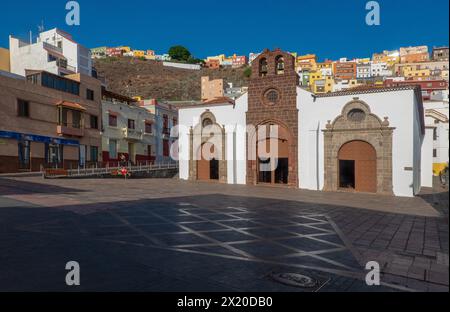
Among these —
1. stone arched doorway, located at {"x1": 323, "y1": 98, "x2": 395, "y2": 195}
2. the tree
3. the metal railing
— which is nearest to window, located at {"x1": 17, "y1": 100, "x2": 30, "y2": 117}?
the metal railing

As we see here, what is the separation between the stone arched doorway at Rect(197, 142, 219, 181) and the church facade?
92 mm

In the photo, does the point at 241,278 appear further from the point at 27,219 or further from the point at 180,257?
the point at 27,219

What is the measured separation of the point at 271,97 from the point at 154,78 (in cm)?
9879

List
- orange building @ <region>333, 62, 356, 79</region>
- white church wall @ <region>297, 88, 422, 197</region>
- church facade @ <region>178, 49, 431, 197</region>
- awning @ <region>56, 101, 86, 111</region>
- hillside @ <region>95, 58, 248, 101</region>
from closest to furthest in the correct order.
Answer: white church wall @ <region>297, 88, 422, 197</region>, church facade @ <region>178, 49, 431, 197</region>, awning @ <region>56, 101, 86, 111</region>, hillside @ <region>95, 58, 248, 101</region>, orange building @ <region>333, 62, 356, 79</region>

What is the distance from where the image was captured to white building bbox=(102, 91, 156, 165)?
39.0 metres

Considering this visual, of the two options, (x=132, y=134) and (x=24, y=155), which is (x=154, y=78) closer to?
(x=132, y=134)

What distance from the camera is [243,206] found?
531 inches

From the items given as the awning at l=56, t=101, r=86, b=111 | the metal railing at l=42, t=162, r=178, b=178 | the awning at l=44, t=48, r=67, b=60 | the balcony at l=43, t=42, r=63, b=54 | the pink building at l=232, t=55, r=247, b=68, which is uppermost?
the pink building at l=232, t=55, r=247, b=68

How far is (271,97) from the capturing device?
84.4 feet

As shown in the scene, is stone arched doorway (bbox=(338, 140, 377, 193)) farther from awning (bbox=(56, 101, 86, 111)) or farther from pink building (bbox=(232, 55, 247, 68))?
pink building (bbox=(232, 55, 247, 68))

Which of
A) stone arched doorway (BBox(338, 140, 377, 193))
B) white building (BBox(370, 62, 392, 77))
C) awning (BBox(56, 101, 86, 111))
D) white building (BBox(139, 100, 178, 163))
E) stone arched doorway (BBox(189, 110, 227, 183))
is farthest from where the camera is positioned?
white building (BBox(370, 62, 392, 77))

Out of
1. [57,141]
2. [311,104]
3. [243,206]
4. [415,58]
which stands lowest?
[243,206]

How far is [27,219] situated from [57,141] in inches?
1013

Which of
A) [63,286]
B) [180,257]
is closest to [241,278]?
[180,257]
